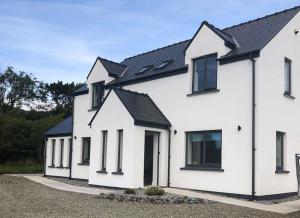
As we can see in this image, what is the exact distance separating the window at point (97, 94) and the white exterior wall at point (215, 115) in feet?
16.7

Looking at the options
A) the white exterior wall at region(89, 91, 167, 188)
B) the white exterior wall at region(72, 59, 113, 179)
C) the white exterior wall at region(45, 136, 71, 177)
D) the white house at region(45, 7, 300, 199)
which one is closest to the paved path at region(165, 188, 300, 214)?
the white house at region(45, 7, 300, 199)

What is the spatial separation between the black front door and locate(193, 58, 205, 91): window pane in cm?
345

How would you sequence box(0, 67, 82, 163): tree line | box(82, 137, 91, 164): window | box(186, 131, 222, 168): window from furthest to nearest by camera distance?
box(0, 67, 82, 163): tree line < box(82, 137, 91, 164): window < box(186, 131, 222, 168): window

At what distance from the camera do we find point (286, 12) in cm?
1922

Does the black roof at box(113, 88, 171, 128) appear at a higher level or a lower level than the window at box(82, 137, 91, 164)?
higher

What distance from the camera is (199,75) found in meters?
18.9

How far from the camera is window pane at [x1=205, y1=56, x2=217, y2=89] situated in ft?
59.6

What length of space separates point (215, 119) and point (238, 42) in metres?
3.73

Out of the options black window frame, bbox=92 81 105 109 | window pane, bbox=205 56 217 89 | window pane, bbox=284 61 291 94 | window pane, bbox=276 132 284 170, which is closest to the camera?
window pane, bbox=276 132 284 170

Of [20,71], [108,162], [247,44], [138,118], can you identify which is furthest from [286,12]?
[20,71]

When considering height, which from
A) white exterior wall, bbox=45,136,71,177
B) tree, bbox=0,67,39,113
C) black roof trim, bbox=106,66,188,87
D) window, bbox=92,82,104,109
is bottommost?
white exterior wall, bbox=45,136,71,177

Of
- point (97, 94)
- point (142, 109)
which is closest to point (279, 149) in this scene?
point (142, 109)

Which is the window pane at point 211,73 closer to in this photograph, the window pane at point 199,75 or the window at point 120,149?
the window pane at point 199,75

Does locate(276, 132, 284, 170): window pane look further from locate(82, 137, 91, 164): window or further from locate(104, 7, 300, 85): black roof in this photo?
locate(82, 137, 91, 164): window
